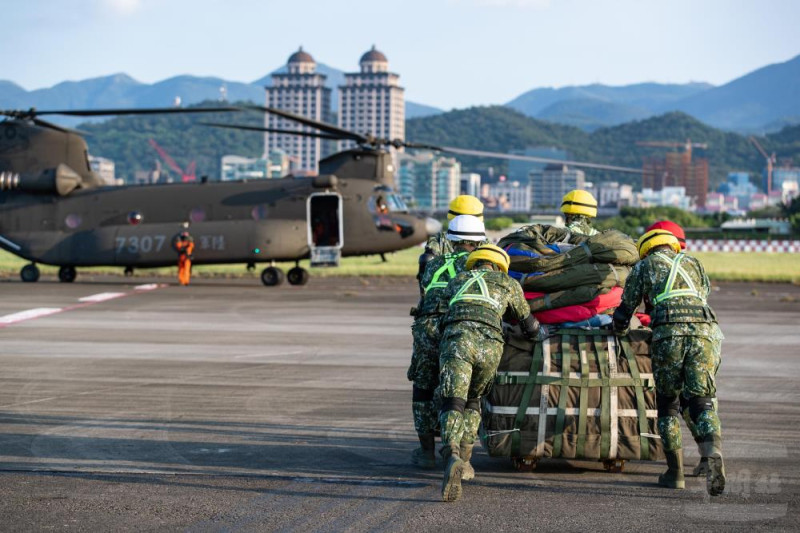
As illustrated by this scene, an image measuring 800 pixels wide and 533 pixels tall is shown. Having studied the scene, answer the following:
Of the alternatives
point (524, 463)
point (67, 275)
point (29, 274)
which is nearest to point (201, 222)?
point (67, 275)

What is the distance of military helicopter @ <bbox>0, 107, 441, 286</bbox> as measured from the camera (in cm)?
3147

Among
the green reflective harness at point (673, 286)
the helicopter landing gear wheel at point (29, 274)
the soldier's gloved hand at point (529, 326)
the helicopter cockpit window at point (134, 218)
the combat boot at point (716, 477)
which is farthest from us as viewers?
the helicopter landing gear wheel at point (29, 274)

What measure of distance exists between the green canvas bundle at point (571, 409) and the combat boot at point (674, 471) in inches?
8.5

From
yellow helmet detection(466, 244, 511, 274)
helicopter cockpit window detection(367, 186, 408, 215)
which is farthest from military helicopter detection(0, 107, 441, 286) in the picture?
yellow helmet detection(466, 244, 511, 274)

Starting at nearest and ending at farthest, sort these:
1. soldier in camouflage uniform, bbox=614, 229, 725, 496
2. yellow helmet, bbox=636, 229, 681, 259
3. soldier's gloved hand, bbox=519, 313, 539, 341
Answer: soldier in camouflage uniform, bbox=614, 229, 725, 496, soldier's gloved hand, bbox=519, 313, 539, 341, yellow helmet, bbox=636, 229, 681, 259

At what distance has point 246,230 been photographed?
31.5 metres

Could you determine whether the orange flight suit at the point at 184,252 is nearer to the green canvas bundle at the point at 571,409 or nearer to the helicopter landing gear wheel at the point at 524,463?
the helicopter landing gear wheel at the point at 524,463

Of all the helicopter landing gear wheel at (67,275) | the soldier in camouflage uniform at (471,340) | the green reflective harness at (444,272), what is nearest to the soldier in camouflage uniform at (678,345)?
the soldier in camouflage uniform at (471,340)

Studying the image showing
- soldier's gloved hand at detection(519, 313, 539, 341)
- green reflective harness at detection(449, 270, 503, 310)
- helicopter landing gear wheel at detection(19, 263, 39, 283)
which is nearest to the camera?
green reflective harness at detection(449, 270, 503, 310)

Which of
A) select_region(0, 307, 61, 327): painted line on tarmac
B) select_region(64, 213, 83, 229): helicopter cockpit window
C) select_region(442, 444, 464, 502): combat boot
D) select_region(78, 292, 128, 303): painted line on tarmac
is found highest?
select_region(64, 213, 83, 229): helicopter cockpit window

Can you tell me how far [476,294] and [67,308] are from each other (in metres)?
18.8

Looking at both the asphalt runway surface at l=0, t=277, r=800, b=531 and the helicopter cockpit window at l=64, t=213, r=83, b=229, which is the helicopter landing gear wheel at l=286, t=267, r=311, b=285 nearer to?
the helicopter cockpit window at l=64, t=213, r=83, b=229

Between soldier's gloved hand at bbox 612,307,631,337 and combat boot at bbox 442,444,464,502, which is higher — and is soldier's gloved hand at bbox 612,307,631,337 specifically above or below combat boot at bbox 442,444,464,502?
above

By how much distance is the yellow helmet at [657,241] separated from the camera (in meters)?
8.99
